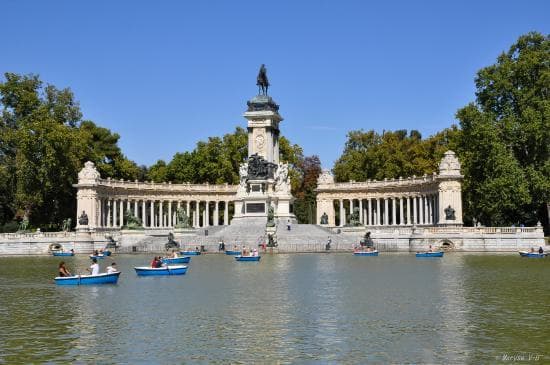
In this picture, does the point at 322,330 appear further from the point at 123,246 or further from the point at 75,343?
the point at 123,246

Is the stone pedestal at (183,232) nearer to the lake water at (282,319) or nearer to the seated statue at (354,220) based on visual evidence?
the seated statue at (354,220)

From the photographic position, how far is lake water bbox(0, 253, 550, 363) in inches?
774

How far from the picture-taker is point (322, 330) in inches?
902

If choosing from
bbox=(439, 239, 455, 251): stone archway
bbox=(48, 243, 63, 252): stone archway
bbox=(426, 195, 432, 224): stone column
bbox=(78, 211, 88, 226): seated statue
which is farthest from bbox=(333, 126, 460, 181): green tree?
bbox=(48, 243, 63, 252): stone archway

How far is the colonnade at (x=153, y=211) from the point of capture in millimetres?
95625

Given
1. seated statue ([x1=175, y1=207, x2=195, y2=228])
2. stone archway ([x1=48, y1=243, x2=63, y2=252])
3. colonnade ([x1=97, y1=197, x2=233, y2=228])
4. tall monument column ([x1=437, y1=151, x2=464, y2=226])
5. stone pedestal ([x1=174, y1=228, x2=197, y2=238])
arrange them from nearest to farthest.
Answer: stone archway ([x1=48, y1=243, x2=63, y2=252]) < stone pedestal ([x1=174, y1=228, x2=197, y2=238]) < seated statue ([x1=175, y1=207, x2=195, y2=228]) < tall monument column ([x1=437, y1=151, x2=464, y2=226]) < colonnade ([x1=97, y1=197, x2=233, y2=228])

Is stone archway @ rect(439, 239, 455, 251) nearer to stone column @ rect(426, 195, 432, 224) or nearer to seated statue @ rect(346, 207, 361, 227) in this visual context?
seated statue @ rect(346, 207, 361, 227)

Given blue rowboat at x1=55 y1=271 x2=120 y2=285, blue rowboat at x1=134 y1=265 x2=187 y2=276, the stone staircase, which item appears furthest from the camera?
the stone staircase

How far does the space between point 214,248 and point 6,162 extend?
32907 mm

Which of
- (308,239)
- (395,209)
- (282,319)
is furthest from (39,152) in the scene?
(282,319)

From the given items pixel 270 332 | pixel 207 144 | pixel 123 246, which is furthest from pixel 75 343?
pixel 207 144

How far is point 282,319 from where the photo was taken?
2495cm

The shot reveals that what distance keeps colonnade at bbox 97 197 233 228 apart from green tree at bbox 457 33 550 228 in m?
31.9

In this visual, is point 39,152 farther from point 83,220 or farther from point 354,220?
point 354,220
